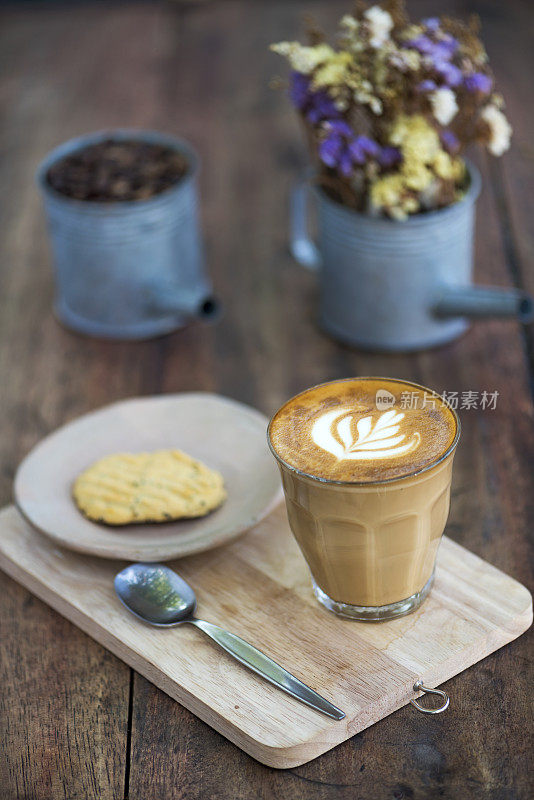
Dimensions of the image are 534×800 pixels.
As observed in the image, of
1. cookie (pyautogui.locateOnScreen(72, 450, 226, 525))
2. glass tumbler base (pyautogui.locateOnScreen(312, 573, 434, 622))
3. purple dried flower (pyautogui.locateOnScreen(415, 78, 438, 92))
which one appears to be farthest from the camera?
purple dried flower (pyautogui.locateOnScreen(415, 78, 438, 92))

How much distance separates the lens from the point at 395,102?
1277mm

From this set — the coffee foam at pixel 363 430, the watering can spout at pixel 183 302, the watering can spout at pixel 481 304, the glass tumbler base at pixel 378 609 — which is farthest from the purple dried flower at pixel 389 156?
the glass tumbler base at pixel 378 609

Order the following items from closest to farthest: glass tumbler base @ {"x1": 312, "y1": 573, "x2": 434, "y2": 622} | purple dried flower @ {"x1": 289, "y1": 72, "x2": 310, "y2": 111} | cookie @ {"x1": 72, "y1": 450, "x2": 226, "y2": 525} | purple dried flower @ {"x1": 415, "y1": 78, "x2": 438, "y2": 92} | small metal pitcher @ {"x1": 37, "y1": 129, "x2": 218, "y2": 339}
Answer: glass tumbler base @ {"x1": 312, "y1": 573, "x2": 434, "y2": 622} → cookie @ {"x1": 72, "y1": 450, "x2": 226, "y2": 525} → purple dried flower @ {"x1": 415, "y1": 78, "x2": 438, "y2": 92} → purple dried flower @ {"x1": 289, "y1": 72, "x2": 310, "y2": 111} → small metal pitcher @ {"x1": 37, "y1": 129, "x2": 218, "y2": 339}

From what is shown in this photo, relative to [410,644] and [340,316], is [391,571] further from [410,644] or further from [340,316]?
[340,316]

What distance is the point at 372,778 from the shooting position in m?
0.83

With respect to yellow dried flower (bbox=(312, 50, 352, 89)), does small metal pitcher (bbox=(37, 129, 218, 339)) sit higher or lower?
lower

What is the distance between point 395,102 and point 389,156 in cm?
7

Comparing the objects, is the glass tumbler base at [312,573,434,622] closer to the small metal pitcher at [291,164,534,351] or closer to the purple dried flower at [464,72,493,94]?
the small metal pitcher at [291,164,534,351]

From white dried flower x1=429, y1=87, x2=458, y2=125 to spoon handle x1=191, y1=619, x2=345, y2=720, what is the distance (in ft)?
2.36

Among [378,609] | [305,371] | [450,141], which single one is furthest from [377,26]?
[378,609]

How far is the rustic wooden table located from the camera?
0.85m

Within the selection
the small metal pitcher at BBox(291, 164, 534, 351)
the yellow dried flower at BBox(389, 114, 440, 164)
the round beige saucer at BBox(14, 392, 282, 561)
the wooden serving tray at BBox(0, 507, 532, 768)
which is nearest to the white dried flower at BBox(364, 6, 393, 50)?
the yellow dried flower at BBox(389, 114, 440, 164)

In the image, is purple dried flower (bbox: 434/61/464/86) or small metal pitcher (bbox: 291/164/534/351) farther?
small metal pitcher (bbox: 291/164/534/351)

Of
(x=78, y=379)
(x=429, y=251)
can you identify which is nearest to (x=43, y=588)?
(x=78, y=379)
